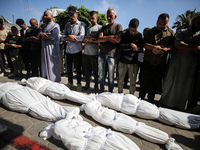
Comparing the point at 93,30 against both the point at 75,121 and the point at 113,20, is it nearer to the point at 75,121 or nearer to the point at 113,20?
the point at 113,20

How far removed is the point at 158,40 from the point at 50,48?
2.81m

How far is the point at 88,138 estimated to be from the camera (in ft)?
4.33

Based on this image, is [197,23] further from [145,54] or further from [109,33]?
[109,33]

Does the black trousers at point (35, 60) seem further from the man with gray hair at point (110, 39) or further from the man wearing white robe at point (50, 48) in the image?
the man with gray hair at point (110, 39)

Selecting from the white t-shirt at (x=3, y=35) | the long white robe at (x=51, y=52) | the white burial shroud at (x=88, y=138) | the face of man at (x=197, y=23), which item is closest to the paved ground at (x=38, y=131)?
the white burial shroud at (x=88, y=138)

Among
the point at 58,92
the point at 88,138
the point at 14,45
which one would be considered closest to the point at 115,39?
the point at 58,92

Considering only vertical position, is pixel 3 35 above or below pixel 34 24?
below

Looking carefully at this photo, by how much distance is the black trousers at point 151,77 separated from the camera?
2.51 meters

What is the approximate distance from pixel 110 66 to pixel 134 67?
1.89 feet

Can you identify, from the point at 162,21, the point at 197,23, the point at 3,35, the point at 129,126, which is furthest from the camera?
the point at 3,35

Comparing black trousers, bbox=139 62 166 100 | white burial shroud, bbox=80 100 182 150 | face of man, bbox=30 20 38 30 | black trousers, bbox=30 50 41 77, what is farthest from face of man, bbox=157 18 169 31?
face of man, bbox=30 20 38 30

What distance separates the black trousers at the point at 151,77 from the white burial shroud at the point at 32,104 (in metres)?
1.72

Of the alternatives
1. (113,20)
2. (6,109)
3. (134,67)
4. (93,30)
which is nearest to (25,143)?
(6,109)

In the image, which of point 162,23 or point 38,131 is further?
point 162,23
